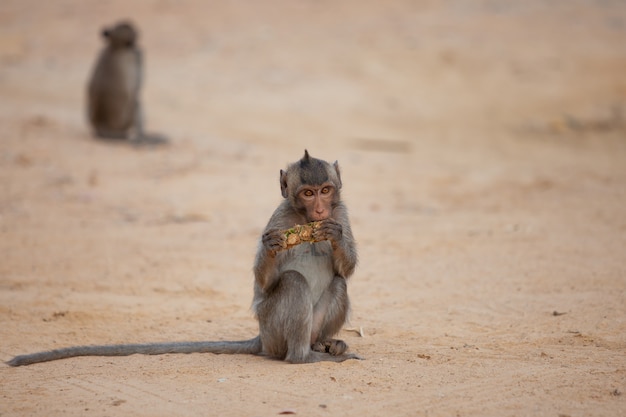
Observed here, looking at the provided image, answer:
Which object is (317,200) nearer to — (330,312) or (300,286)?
(300,286)

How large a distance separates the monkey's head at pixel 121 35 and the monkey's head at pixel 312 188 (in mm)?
11298

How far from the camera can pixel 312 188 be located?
20.8ft

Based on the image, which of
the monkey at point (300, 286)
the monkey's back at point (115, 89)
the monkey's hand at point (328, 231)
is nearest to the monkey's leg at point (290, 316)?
the monkey at point (300, 286)

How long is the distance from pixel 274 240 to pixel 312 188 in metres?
0.50

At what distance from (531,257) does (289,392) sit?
4.80 m

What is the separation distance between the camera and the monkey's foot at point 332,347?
659cm

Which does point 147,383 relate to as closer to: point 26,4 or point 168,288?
point 168,288

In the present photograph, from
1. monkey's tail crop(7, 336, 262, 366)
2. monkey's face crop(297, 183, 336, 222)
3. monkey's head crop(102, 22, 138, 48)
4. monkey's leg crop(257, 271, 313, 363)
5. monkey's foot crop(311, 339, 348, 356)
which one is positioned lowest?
monkey's tail crop(7, 336, 262, 366)

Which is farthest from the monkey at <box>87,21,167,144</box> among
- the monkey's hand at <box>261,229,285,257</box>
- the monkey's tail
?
the monkey's hand at <box>261,229,285,257</box>

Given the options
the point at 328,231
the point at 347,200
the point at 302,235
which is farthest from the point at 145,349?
the point at 347,200

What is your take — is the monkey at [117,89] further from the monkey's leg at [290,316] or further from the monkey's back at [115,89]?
the monkey's leg at [290,316]

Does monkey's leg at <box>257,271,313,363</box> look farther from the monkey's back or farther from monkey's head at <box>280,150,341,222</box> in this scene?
the monkey's back

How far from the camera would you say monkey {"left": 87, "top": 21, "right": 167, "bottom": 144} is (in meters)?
16.5

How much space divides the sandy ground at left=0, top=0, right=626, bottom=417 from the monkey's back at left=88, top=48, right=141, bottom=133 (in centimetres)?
67
